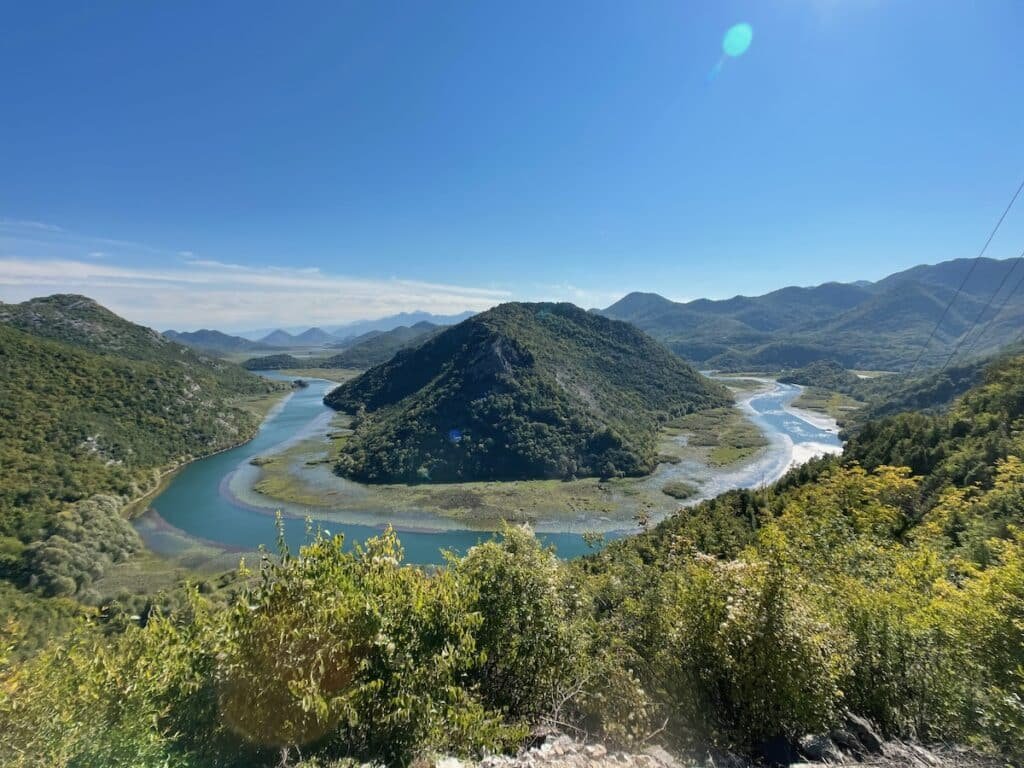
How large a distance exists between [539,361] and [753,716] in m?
116

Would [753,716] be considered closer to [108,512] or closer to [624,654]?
[624,654]

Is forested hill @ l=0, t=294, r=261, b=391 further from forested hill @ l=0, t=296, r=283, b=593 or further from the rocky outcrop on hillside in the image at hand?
the rocky outcrop on hillside

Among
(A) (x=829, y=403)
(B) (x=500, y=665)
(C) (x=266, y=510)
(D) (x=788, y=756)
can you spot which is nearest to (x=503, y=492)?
(C) (x=266, y=510)

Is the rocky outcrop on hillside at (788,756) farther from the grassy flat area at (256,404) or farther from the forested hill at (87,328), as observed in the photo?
the forested hill at (87,328)

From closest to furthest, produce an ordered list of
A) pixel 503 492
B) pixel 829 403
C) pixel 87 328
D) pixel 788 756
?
pixel 788 756 → pixel 503 492 → pixel 87 328 → pixel 829 403

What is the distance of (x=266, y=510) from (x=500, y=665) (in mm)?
78463

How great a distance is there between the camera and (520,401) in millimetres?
113250

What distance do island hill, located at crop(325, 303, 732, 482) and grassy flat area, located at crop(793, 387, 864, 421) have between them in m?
30.1

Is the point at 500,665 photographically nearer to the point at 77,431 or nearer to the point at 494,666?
the point at 494,666

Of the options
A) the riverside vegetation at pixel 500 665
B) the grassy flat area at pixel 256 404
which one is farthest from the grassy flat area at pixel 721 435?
the grassy flat area at pixel 256 404

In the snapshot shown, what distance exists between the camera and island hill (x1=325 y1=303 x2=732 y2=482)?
320 feet

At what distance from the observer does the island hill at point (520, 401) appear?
97.6 meters

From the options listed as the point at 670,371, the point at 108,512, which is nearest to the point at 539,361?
the point at 670,371

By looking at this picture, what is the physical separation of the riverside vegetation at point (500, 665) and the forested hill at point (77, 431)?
198 ft
